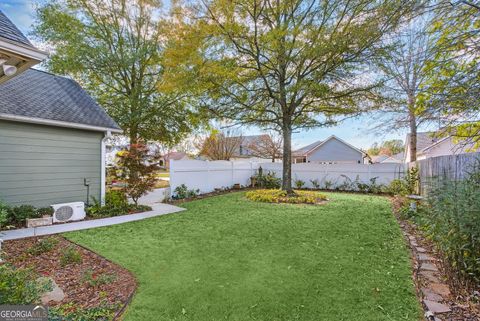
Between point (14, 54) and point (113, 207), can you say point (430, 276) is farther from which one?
point (113, 207)

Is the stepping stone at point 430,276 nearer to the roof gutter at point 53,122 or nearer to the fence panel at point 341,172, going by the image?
the roof gutter at point 53,122

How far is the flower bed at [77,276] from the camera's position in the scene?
2553 millimetres

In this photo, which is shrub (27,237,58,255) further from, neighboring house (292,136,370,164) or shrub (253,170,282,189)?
neighboring house (292,136,370,164)

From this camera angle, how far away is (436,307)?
8.35 feet

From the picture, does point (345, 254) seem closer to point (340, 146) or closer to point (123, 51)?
point (123, 51)

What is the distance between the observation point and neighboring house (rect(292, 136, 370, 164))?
83.9ft

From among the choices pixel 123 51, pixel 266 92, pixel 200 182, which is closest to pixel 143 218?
pixel 200 182

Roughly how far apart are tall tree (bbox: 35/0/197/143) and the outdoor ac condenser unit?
557 cm

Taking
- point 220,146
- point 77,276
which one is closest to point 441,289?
point 77,276

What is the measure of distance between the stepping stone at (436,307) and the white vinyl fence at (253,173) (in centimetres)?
842

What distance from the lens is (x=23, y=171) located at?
20.1ft

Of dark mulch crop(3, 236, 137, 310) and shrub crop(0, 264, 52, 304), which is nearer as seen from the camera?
shrub crop(0, 264, 52, 304)

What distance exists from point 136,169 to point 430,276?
23.8ft

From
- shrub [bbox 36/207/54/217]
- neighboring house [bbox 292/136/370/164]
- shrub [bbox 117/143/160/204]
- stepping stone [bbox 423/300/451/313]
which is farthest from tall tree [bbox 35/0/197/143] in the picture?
neighboring house [bbox 292/136/370/164]
